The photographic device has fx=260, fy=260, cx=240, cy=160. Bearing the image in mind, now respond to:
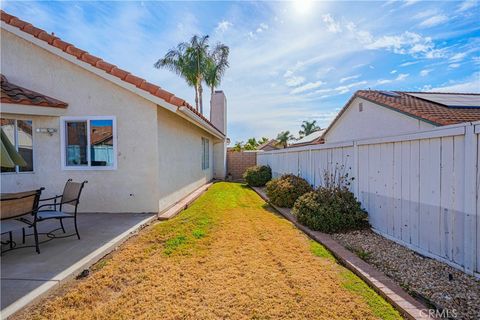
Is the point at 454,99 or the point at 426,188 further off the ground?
the point at 454,99

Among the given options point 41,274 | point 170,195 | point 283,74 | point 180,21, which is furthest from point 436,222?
point 283,74

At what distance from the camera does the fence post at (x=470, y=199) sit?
3.53 meters

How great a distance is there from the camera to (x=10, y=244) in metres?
4.93

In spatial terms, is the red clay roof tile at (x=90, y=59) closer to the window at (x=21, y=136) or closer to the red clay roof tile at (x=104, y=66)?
the red clay roof tile at (x=104, y=66)

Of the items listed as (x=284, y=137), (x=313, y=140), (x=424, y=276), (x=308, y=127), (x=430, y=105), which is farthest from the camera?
(x=308, y=127)

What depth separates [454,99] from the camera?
1394 cm

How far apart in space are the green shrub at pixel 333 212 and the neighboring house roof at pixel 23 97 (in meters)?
7.34

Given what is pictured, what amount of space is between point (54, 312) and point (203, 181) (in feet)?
39.8

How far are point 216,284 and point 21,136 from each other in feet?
24.0

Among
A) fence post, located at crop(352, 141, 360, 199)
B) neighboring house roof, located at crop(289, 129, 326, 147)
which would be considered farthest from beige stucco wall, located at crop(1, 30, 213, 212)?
neighboring house roof, located at crop(289, 129, 326, 147)

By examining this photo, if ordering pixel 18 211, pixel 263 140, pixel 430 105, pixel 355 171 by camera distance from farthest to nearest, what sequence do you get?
pixel 263 140 → pixel 430 105 → pixel 355 171 → pixel 18 211

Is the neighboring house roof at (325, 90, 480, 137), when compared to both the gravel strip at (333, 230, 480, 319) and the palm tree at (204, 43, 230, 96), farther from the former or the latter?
the palm tree at (204, 43, 230, 96)

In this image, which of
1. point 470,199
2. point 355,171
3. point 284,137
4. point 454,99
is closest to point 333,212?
point 355,171

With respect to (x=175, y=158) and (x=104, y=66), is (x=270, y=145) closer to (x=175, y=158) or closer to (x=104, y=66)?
(x=175, y=158)
